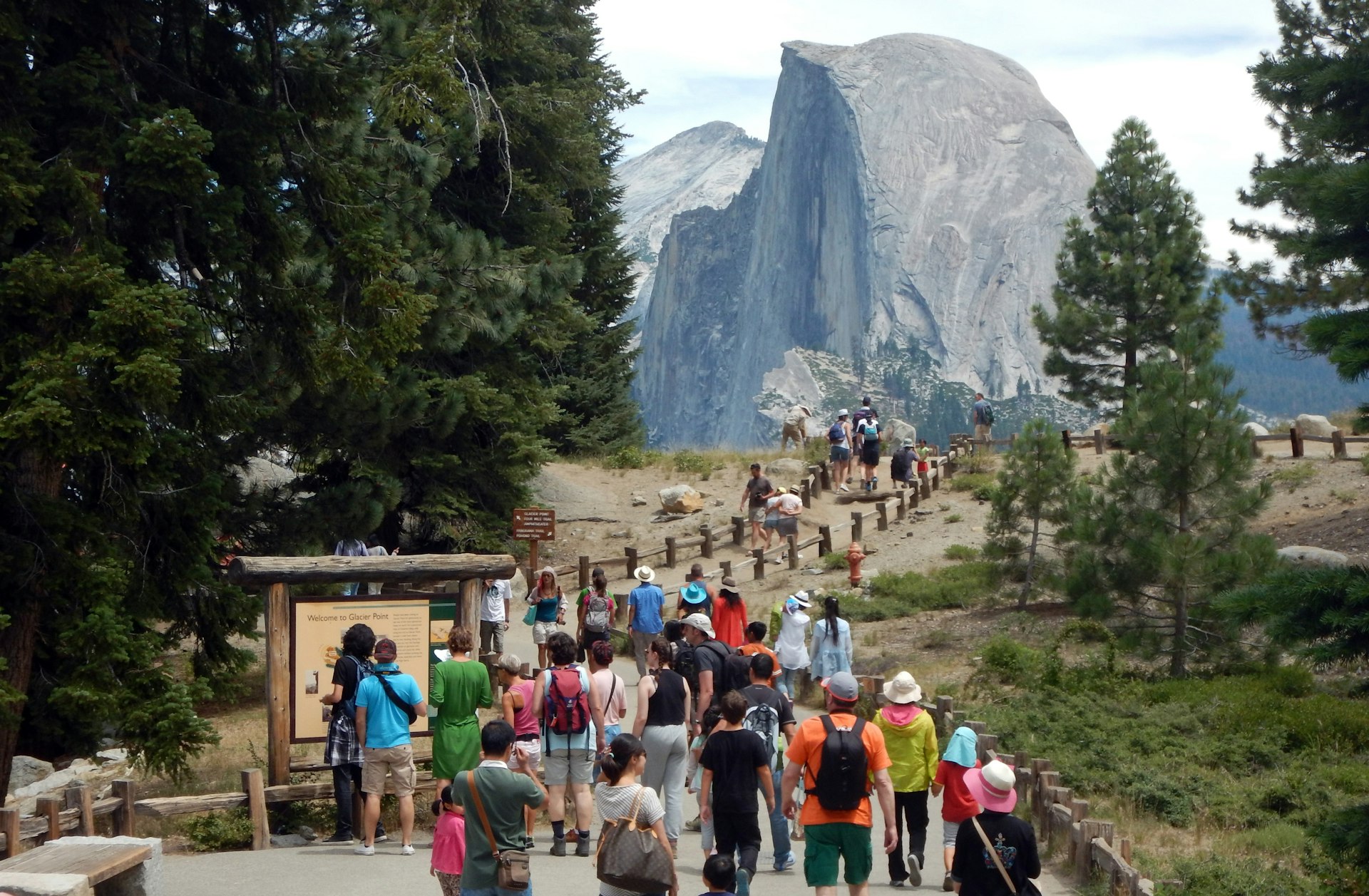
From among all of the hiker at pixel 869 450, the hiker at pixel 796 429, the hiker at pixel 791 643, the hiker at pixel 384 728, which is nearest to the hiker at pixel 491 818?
the hiker at pixel 384 728

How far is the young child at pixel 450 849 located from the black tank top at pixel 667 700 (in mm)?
2023

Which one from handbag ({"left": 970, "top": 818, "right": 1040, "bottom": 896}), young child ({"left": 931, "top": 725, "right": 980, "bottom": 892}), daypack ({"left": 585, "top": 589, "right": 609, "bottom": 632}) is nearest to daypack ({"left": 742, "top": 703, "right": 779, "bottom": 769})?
young child ({"left": 931, "top": 725, "right": 980, "bottom": 892})

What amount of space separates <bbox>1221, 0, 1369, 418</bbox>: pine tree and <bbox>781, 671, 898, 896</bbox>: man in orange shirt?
4.00 metres

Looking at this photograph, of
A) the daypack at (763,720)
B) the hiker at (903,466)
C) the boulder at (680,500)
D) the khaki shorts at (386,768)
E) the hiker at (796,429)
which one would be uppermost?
the hiker at (796,429)

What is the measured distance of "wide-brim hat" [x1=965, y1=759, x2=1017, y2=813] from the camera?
22.6 feet

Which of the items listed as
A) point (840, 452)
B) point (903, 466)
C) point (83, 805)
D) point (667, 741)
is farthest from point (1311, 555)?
point (83, 805)

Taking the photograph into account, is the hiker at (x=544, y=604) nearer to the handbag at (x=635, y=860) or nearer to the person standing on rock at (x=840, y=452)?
the handbag at (x=635, y=860)

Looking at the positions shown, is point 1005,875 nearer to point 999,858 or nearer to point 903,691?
point 999,858

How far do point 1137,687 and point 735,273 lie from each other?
92.3 m

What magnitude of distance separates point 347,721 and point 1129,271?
28.1 metres

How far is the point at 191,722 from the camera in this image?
945 cm

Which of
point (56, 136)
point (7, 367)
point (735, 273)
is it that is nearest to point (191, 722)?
A: point (7, 367)

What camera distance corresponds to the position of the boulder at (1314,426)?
36.2 meters

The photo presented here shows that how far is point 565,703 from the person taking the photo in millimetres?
9664
